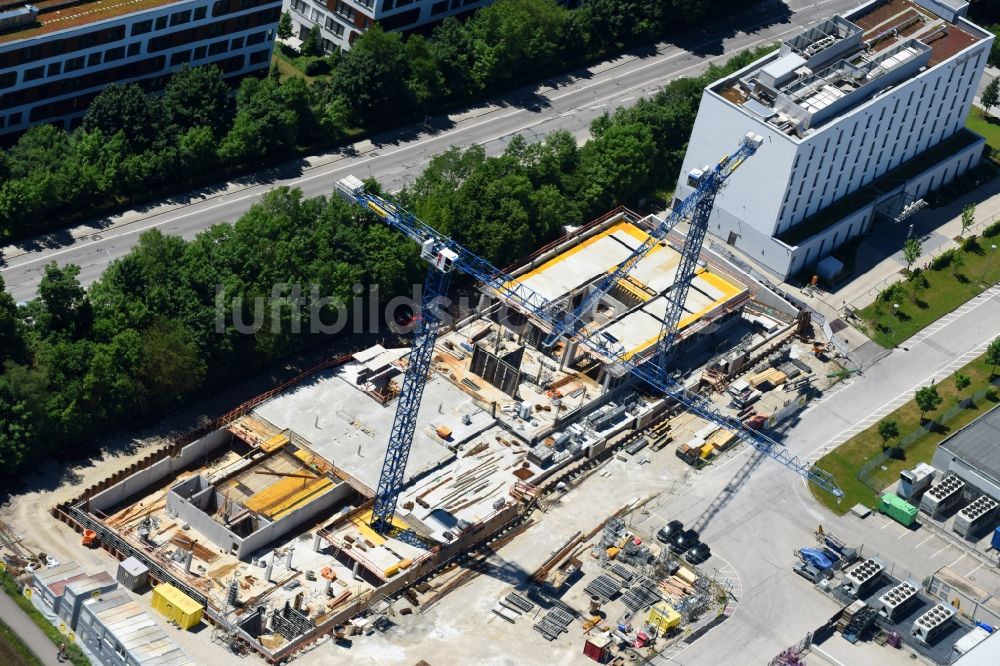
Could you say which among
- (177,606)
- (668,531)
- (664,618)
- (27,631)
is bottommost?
(27,631)

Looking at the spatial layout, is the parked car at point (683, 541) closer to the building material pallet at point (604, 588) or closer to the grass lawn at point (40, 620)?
the building material pallet at point (604, 588)

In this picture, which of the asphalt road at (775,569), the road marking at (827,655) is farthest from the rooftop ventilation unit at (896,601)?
the road marking at (827,655)

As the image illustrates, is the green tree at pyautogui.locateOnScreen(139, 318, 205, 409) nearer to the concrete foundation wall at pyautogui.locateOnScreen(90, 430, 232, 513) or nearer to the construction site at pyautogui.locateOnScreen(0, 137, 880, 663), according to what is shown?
the concrete foundation wall at pyautogui.locateOnScreen(90, 430, 232, 513)

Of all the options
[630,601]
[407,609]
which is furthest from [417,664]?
[630,601]

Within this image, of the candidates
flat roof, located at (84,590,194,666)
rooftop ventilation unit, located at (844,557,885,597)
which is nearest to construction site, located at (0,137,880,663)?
flat roof, located at (84,590,194,666)

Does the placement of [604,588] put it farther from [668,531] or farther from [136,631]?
[136,631]

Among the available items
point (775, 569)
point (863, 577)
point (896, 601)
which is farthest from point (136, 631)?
point (896, 601)

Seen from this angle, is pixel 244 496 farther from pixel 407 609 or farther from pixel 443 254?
pixel 443 254
